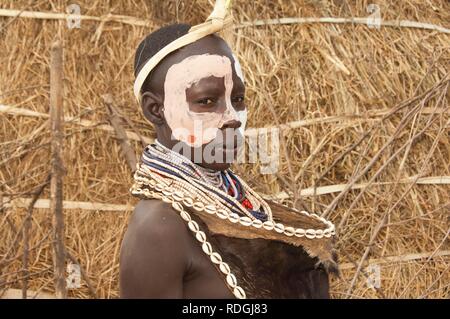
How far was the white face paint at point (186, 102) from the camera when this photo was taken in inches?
91.7

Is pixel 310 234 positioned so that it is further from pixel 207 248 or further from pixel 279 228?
pixel 207 248

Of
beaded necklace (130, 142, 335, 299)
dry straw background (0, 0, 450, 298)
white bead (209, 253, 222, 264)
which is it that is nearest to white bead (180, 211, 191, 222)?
beaded necklace (130, 142, 335, 299)

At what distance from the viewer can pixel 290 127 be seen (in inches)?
201

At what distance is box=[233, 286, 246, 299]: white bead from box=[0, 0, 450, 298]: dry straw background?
2.77 metres

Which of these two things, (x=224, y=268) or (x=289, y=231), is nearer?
(x=224, y=268)

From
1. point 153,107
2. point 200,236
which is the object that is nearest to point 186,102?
point 153,107

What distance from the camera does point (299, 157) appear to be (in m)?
5.15

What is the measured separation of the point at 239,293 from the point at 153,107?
53 cm

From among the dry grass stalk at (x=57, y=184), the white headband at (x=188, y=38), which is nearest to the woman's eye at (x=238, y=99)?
the white headband at (x=188, y=38)

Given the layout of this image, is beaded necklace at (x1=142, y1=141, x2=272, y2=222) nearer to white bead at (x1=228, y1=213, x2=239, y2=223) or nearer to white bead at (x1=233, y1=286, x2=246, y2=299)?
white bead at (x1=228, y1=213, x2=239, y2=223)

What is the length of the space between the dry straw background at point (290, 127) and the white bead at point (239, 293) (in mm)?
2770

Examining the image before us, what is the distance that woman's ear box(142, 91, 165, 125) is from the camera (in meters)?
2.40
